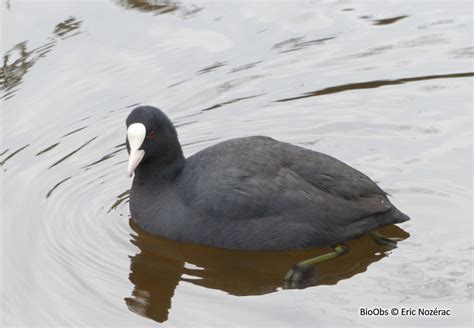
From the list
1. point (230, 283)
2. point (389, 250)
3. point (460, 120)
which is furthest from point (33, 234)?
point (460, 120)

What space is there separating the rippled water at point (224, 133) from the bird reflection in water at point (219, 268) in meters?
0.01

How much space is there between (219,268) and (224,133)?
5.87 ft

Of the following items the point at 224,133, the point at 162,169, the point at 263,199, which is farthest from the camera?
the point at 224,133

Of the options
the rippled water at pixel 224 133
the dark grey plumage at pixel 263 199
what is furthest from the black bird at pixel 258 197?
the rippled water at pixel 224 133

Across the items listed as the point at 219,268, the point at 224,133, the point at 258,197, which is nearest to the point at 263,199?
the point at 258,197

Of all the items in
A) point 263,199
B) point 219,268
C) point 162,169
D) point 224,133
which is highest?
point 162,169

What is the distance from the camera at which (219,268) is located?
20.6ft

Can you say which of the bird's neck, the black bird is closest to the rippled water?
the black bird

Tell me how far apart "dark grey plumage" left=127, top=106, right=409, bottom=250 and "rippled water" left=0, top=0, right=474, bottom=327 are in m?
0.15

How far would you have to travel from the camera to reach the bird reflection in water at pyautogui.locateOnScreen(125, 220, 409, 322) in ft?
19.7

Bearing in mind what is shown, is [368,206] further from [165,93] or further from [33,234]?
[165,93]

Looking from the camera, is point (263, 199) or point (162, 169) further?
point (162, 169)

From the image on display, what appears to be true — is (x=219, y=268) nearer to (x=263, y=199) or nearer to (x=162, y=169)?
(x=263, y=199)

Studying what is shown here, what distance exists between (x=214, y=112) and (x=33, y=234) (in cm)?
207
